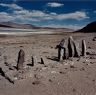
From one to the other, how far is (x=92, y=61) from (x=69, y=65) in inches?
71.0

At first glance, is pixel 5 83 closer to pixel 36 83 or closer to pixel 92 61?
pixel 36 83

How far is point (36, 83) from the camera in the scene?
1223cm

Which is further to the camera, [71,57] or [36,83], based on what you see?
[71,57]

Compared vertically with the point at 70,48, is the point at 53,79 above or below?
below

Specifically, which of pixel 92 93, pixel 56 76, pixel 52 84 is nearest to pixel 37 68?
pixel 56 76

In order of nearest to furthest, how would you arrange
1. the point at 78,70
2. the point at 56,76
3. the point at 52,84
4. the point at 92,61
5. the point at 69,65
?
1. the point at 52,84
2. the point at 56,76
3. the point at 78,70
4. the point at 69,65
5. the point at 92,61

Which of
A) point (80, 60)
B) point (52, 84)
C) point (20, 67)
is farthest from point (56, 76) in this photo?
point (80, 60)

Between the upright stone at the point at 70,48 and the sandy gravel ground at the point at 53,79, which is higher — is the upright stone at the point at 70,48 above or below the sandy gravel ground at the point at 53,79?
above

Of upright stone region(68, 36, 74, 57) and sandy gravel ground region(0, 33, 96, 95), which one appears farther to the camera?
upright stone region(68, 36, 74, 57)

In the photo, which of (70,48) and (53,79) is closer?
(53,79)

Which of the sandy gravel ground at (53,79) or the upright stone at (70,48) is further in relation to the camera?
the upright stone at (70,48)

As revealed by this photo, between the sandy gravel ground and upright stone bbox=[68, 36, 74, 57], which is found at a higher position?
upright stone bbox=[68, 36, 74, 57]

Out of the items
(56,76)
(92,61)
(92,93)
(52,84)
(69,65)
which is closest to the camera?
(92,93)

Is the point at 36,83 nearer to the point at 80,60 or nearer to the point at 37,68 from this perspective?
the point at 37,68
